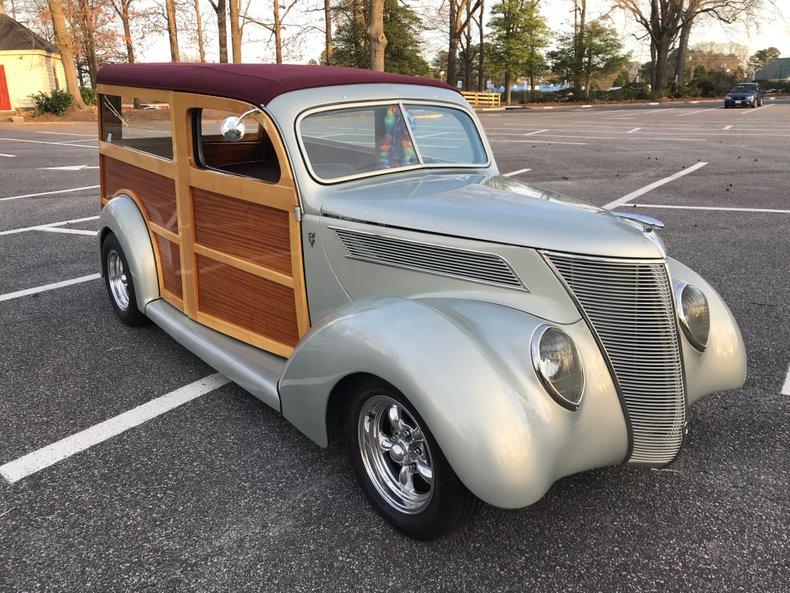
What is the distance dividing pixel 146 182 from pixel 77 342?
1176 millimetres

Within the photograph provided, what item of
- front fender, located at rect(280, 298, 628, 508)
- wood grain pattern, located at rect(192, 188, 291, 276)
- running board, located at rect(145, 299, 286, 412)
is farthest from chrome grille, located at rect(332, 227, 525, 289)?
running board, located at rect(145, 299, 286, 412)

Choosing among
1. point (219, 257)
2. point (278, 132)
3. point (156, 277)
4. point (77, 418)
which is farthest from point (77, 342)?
point (278, 132)

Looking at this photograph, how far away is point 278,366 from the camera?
3.07 metres

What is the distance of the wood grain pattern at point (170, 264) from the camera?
374 cm

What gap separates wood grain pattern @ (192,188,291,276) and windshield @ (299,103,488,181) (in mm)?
350

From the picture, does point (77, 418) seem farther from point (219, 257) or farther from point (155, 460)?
point (219, 257)

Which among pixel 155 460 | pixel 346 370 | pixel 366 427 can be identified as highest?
pixel 346 370

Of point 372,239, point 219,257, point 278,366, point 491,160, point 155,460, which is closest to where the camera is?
point 372,239

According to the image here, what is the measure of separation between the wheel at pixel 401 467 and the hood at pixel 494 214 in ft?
2.32

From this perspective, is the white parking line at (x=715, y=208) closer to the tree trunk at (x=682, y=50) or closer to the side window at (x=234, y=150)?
the side window at (x=234, y=150)

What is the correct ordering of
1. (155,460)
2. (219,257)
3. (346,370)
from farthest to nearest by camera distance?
(219,257)
(155,460)
(346,370)

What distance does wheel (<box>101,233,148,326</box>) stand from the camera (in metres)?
4.17

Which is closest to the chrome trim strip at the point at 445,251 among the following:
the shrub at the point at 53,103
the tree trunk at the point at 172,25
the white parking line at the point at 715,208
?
the white parking line at the point at 715,208

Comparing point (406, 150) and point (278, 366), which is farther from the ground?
point (406, 150)
